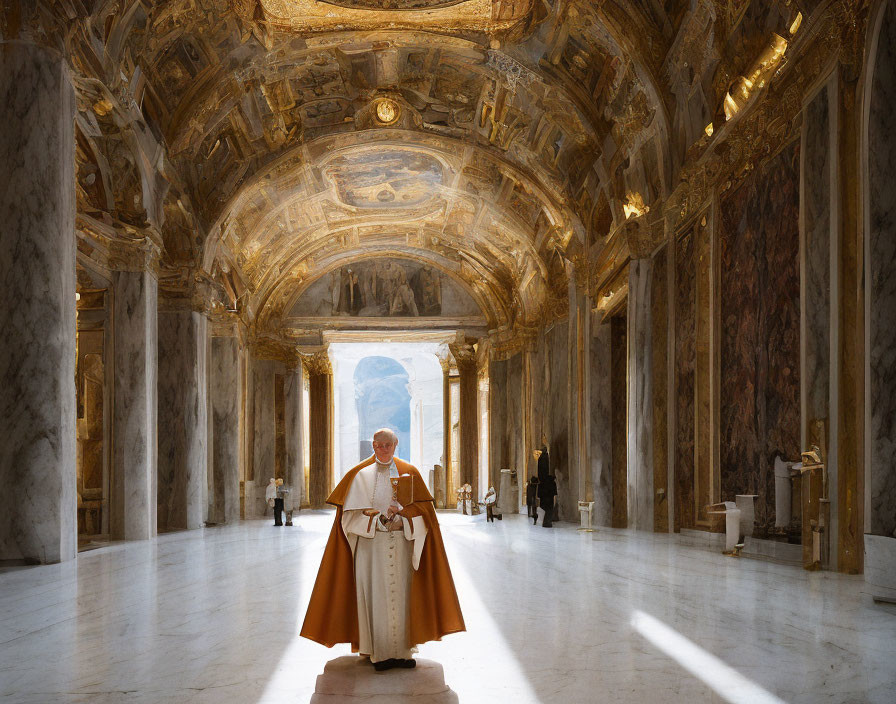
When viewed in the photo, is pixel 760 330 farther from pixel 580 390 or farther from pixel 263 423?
pixel 263 423

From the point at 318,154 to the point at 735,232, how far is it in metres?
11.3

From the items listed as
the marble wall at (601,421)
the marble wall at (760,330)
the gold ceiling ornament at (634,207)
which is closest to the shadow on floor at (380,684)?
the marble wall at (760,330)

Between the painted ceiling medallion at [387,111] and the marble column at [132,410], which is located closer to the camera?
the marble column at [132,410]

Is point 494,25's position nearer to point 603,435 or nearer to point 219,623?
point 603,435

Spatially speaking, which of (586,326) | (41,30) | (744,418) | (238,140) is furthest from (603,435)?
(41,30)

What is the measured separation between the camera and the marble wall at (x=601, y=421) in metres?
19.1

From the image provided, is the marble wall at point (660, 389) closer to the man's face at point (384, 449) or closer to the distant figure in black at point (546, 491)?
the distant figure in black at point (546, 491)

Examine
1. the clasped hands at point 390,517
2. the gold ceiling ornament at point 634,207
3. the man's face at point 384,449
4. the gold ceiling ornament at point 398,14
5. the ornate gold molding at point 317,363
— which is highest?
the gold ceiling ornament at point 398,14

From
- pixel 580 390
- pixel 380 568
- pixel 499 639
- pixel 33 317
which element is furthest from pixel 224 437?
pixel 380 568

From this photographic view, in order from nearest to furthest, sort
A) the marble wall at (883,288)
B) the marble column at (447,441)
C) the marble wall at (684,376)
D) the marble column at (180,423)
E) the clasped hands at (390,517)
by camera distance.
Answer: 1. the clasped hands at (390,517)
2. the marble wall at (883,288)
3. the marble wall at (684,376)
4. the marble column at (180,423)
5. the marble column at (447,441)

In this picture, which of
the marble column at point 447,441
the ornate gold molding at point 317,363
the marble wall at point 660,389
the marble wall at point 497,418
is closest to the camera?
the marble wall at point 660,389

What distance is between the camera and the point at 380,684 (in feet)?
15.2

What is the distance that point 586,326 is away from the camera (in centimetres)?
2002

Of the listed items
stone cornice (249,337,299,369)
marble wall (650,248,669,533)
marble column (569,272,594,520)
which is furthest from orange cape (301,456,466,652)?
stone cornice (249,337,299,369)
